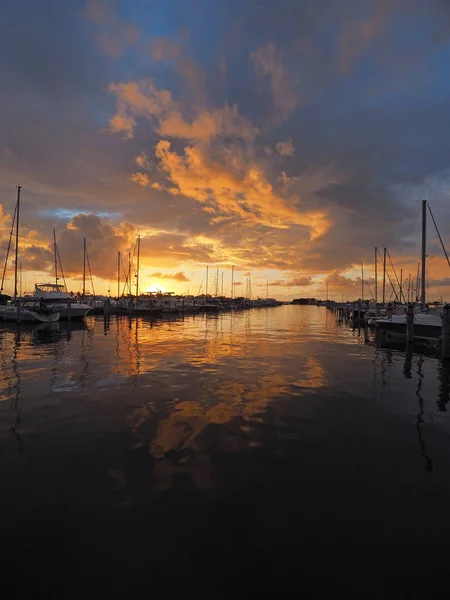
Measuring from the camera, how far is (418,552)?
5.26 metres

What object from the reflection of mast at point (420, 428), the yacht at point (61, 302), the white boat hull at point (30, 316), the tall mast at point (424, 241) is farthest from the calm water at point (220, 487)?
the yacht at point (61, 302)

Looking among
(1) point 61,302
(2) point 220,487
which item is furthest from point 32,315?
(2) point 220,487

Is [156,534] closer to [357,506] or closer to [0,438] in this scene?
[357,506]

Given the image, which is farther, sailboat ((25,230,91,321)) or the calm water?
sailboat ((25,230,91,321))

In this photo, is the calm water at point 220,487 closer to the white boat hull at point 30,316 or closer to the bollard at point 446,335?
the bollard at point 446,335

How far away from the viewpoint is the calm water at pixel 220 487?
493 centimetres

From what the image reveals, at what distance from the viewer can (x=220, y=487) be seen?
688 centimetres

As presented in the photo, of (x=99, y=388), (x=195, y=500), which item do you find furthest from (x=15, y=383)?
(x=195, y=500)

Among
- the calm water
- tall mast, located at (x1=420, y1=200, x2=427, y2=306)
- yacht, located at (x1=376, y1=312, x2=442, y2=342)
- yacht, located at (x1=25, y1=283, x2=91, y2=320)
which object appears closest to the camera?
the calm water

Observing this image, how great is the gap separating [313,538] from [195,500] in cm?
216

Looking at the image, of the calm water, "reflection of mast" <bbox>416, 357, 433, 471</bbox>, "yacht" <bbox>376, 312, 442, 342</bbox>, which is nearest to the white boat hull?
the calm water

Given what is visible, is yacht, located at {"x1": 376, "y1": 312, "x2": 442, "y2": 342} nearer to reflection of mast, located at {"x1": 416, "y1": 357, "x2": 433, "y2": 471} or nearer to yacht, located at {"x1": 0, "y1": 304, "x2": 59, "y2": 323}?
reflection of mast, located at {"x1": 416, "y1": 357, "x2": 433, "y2": 471}

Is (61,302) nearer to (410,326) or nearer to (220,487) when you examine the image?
(410,326)

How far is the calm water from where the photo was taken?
4.93m
